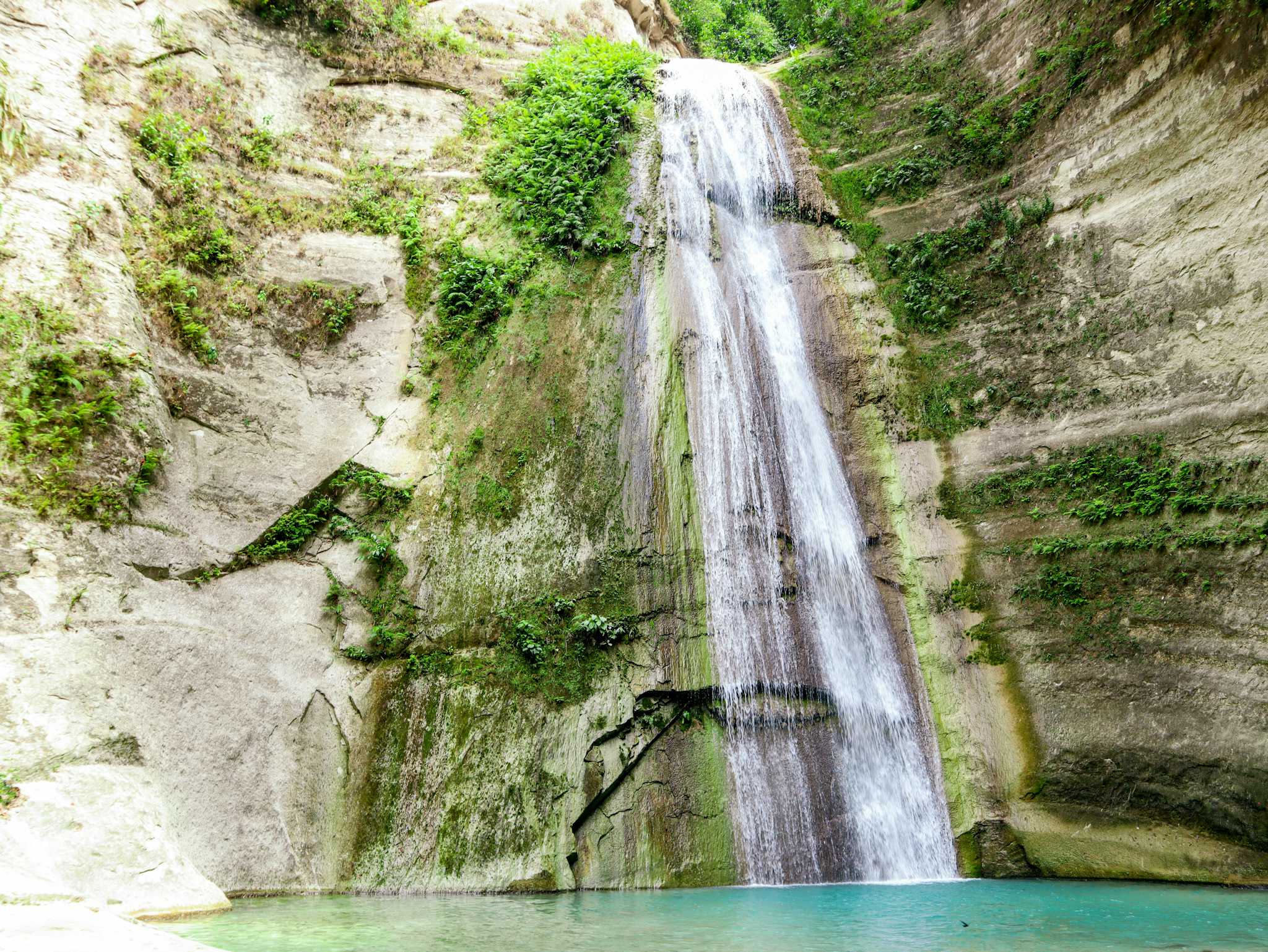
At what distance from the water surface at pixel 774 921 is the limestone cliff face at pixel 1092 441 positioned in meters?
0.94

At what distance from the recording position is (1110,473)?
8008mm

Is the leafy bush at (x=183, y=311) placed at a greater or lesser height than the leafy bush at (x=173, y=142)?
lesser

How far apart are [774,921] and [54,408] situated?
7.86 meters

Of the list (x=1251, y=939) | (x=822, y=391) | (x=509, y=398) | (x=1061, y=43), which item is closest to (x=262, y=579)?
(x=509, y=398)

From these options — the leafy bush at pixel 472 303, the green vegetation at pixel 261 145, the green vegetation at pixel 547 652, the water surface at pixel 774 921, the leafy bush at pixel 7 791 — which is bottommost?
the water surface at pixel 774 921

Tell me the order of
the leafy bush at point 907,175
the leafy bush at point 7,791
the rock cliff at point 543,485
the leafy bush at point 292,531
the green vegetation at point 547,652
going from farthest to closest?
the leafy bush at point 907,175 → the leafy bush at point 292,531 → the green vegetation at point 547,652 → the rock cliff at point 543,485 → the leafy bush at point 7,791

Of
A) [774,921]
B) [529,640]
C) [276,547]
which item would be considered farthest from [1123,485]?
[276,547]

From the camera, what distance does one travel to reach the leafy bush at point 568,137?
10.8 m

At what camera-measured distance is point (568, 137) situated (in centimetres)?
1192

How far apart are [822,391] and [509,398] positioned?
14.0 feet

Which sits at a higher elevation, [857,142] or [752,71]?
[752,71]

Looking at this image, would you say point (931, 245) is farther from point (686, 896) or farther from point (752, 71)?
point (686, 896)

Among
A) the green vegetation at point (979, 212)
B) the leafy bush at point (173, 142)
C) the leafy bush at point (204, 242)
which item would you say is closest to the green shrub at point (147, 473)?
the leafy bush at point (204, 242)

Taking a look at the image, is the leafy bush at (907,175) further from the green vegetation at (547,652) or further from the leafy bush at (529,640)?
the leafy bush at (529,640)
